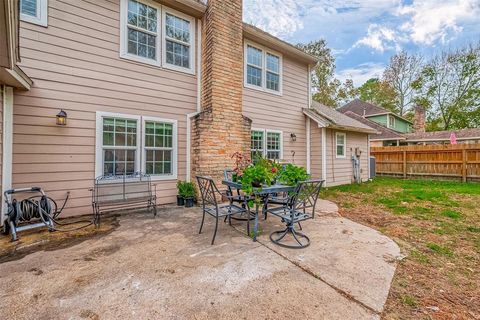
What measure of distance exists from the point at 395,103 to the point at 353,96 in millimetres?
4346

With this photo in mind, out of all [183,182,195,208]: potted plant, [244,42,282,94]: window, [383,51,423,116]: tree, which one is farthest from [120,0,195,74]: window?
[383,51,423,116]: tree

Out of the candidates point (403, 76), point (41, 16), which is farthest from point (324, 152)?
point (403, 76)

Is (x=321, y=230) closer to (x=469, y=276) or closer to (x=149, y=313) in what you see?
(x=469, y=276)

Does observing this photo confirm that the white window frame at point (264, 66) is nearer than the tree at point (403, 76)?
Yes

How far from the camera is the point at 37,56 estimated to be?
12.9ft

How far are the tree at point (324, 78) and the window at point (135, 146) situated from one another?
653 inches

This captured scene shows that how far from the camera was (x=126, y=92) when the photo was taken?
15.7 feet

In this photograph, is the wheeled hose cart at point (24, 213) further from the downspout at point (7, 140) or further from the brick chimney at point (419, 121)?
the brick chimney at point (419, 121)

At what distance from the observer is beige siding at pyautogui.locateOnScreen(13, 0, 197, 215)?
386 centimetres

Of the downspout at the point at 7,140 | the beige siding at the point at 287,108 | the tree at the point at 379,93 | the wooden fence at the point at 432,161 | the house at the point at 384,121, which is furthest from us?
the tree at the point at 379,93

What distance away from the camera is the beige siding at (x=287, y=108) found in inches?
277

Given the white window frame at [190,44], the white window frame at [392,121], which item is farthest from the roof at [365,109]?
the white window frame at [190,44]

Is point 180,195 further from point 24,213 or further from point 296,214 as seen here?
point 296,214

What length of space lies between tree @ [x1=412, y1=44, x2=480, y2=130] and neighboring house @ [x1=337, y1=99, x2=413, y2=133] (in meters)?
2.95
